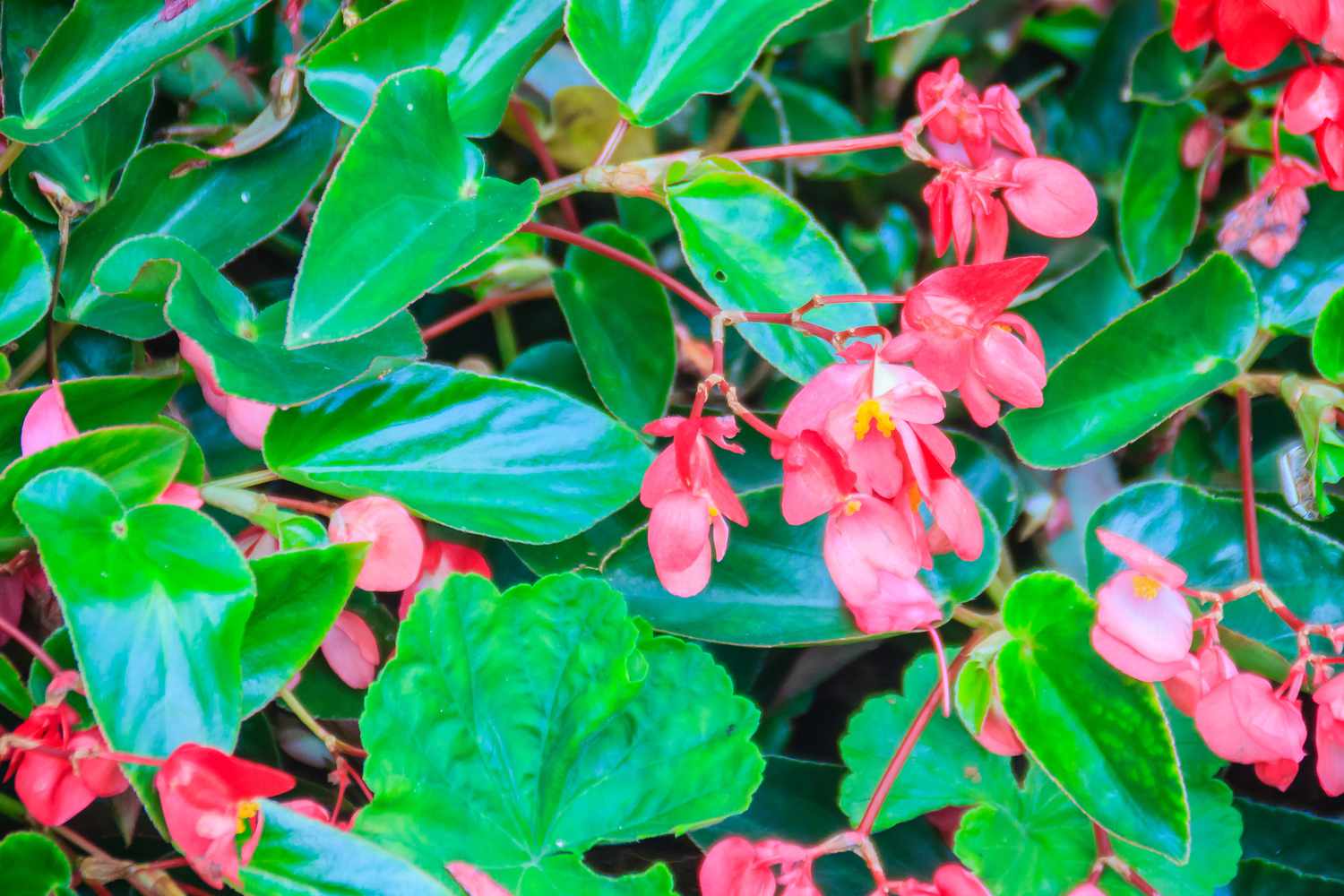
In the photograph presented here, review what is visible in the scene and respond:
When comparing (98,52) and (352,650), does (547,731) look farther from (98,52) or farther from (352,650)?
(98,52)

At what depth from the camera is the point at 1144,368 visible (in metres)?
0.73

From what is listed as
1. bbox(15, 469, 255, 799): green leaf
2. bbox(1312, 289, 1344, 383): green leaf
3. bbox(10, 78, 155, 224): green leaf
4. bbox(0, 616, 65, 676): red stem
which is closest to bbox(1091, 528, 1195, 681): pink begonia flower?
bbox(1312, 289, 1344, 383): green leaf

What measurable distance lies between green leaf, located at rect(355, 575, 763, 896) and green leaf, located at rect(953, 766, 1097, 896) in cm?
14

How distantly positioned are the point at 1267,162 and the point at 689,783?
0.66 meters

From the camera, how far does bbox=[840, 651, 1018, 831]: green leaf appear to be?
0.66 meters

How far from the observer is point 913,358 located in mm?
508

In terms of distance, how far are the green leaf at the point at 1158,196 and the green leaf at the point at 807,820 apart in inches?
16.5

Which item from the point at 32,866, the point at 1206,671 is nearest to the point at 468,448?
the point at 32,866

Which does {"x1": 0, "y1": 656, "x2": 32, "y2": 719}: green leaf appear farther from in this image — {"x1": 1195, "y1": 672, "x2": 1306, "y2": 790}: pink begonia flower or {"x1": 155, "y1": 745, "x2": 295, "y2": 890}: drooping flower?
{"x1": 1195, "y1": 672, "x2": 1306, "y2": 790}: pink begonia flower

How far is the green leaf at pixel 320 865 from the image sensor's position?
501mm

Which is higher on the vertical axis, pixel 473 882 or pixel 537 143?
pixel 537 143

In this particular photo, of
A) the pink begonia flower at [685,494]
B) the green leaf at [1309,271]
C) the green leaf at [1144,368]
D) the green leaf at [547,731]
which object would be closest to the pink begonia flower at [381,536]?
the green leaf at [547,731]

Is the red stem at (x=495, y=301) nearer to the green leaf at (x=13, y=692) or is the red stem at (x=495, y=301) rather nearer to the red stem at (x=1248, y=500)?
the green leaf at (x=13, y=692)

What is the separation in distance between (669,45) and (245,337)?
28cm
